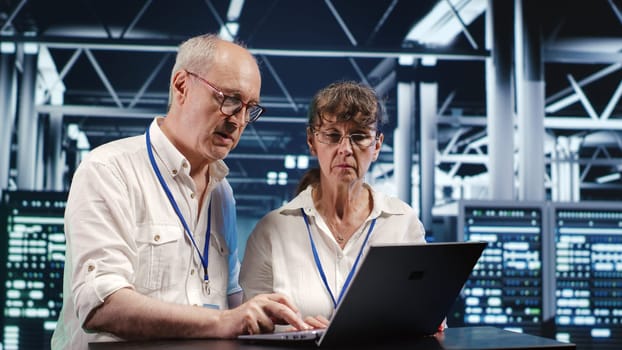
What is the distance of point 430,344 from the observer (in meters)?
1.26

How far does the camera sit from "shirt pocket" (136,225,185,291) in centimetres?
165

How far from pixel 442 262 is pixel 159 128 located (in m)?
0.89

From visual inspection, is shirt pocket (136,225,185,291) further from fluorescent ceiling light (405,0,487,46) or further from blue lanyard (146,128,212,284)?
fluorescent ceiling light (405,0,487,46)

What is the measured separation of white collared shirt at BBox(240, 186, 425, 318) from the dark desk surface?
0.53 m

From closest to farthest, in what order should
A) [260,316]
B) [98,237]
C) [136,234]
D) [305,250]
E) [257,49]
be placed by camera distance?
[260,316] → [98,237] → [136,234] → [305,250] → [257,49]

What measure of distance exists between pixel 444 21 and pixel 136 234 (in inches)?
142

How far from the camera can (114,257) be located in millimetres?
1501

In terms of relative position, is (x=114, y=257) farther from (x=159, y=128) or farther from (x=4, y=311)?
(x=4, y=311)

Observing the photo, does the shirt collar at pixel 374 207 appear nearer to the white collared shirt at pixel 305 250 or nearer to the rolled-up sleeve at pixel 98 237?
the white collared shirt at pixel 305 250

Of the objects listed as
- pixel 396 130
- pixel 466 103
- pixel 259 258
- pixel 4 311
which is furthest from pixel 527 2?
pixel 4 311

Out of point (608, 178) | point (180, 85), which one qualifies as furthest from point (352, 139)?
point (608, 178)

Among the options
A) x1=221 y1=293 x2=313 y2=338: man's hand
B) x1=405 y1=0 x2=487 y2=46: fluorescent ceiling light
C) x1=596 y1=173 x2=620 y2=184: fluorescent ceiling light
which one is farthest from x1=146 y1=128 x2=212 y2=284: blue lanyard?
x1=596 y1=173 x2=620 y2=184: fluorescent ceiling light

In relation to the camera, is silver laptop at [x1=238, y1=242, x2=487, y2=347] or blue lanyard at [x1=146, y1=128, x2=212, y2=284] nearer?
silver laptop at [x1=238, y1=242, x2=487, y2=347]

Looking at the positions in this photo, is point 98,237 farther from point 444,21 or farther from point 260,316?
point 444,21
